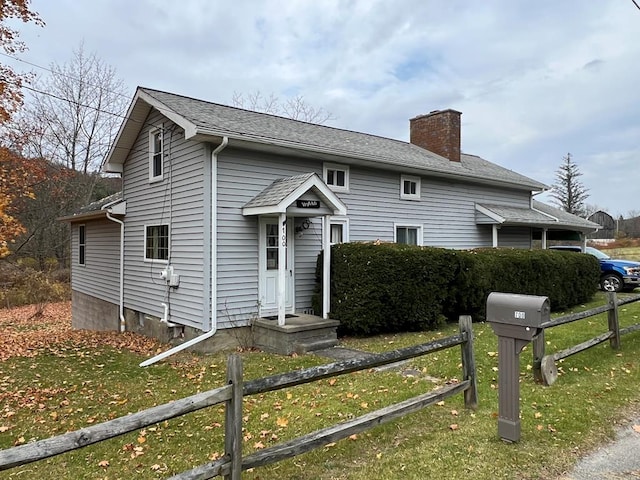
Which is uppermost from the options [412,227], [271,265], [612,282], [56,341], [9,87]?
[9,87]

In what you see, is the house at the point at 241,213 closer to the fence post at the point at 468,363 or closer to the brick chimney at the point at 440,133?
the brick chimney at the point at 440,133

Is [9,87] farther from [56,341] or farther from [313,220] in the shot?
[313,220]

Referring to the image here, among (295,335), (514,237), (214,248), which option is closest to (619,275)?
(514,237)

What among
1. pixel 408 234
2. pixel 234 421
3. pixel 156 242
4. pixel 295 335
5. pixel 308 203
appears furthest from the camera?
pixel 408 234

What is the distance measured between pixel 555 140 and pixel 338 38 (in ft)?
47.0

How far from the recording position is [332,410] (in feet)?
17.0

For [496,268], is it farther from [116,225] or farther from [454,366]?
[116,225]

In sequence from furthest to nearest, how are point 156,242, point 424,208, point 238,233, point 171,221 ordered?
point 424,208 → point 156,242 → point 171,221 → point 238,233

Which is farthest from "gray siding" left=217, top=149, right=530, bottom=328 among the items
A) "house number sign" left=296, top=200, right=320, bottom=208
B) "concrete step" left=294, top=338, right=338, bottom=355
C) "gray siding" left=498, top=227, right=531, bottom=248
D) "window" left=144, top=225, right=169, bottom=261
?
"window" left=144, top=225, right=169, bottom=261

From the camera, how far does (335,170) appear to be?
11.6 meters

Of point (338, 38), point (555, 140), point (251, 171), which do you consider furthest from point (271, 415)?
point (555, 140)

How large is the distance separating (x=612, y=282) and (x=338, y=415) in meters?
17.1

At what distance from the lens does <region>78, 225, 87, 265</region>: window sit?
16.6 metres

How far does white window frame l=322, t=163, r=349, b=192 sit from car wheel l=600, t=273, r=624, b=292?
41.5 feet
